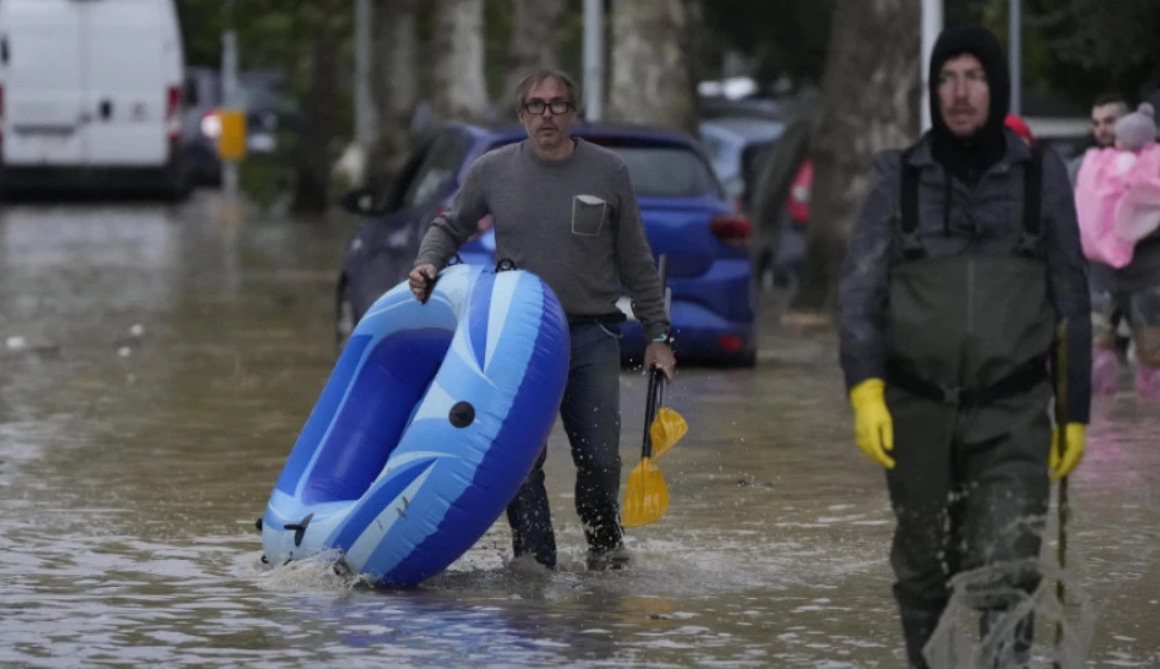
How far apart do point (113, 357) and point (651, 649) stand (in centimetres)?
1044

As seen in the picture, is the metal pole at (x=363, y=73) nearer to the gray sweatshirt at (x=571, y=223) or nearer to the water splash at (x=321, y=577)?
the gray sweatshirt at (x=571, y=223)

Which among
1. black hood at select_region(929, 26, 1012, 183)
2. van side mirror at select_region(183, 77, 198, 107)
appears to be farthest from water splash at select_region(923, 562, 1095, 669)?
van side mirror at select_region(183, 77, 198, 107)

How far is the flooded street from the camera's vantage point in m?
8.40

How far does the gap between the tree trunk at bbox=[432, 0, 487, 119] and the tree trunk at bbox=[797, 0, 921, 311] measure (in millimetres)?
Result: 18313

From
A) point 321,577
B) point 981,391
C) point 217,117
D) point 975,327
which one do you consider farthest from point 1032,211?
point 217,117

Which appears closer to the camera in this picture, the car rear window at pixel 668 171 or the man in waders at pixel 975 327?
the man in waders at pixel 975 327

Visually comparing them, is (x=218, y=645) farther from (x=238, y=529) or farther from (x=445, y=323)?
(x=238, y=529)

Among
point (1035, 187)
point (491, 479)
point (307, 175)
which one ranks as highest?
point (1035, 187)

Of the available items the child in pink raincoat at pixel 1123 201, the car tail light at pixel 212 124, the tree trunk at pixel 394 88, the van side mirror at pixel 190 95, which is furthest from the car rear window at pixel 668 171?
the car tail light at pixel 212 124

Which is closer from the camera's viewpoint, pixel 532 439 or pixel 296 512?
pixel 532 439

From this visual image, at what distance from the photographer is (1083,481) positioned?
40.1ft

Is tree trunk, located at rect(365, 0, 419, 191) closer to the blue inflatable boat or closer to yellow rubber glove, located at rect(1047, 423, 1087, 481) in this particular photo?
the blue inflatable boat

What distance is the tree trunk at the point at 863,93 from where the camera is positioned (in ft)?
69.5

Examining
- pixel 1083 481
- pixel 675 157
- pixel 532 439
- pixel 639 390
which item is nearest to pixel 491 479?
pixel 532 439
